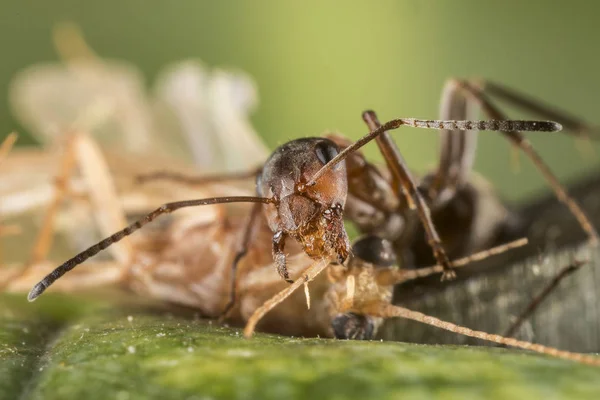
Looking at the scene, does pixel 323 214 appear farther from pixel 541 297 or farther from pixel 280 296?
pixel 541 297

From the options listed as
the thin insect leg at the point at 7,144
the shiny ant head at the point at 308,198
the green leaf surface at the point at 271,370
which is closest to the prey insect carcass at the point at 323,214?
the shiny ant head at the point at 308,198

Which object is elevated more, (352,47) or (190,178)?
(352,47)

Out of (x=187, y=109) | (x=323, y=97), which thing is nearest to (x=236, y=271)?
(x=187, y=109)

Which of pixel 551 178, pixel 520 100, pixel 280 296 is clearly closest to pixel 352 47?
pixel 520 100

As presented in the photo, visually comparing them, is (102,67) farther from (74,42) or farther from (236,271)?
(236,271)

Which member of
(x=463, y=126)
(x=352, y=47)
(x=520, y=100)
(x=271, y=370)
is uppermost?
(x=352, y=47)

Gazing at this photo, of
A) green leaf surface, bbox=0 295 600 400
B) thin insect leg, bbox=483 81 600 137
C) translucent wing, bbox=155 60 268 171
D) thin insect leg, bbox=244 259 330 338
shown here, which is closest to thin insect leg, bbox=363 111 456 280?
thin insect leg, bbox=244 259 330 338

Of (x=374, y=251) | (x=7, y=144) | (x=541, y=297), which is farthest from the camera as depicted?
(x=7, y=144)
